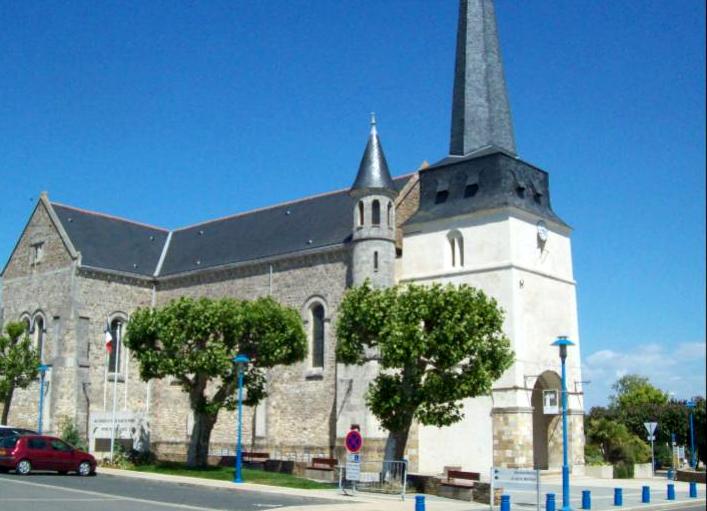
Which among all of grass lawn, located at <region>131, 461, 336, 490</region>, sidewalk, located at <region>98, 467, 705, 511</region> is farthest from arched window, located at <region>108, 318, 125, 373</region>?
sidewalk, located at <region>98, 467, 705, 511</region>

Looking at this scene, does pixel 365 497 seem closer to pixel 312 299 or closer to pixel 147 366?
pixel 147 366

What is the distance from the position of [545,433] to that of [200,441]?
15.0 meters

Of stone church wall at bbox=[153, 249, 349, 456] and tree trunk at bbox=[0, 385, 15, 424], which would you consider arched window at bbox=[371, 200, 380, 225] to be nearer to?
stone church wall at bbox=[153, 249, 349, 456]

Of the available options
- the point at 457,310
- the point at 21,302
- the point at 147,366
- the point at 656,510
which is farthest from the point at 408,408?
the point at 21,302

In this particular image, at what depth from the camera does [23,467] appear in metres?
26.0

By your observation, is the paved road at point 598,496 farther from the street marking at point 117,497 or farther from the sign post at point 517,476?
the street marking at point 117,497

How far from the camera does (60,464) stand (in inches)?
1051

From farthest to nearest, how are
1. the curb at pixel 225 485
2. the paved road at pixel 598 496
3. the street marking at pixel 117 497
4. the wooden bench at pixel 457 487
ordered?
the wooden bench at pixel 457 487
the curb at pixel 225 485
the paved road at pixel 598 496
the street marking at pixel 117 497

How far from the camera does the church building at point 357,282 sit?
33719mm

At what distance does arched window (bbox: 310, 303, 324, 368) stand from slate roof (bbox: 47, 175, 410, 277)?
116 inches

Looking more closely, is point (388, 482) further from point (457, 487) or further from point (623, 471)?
point (623, 471)

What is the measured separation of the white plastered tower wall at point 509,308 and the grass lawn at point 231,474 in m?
7.86

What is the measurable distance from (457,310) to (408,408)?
11.0 feet

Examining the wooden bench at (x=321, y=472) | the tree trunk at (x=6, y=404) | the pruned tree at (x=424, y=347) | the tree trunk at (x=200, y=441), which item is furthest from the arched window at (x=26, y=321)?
the pruned tree at (x=424, y=347)
